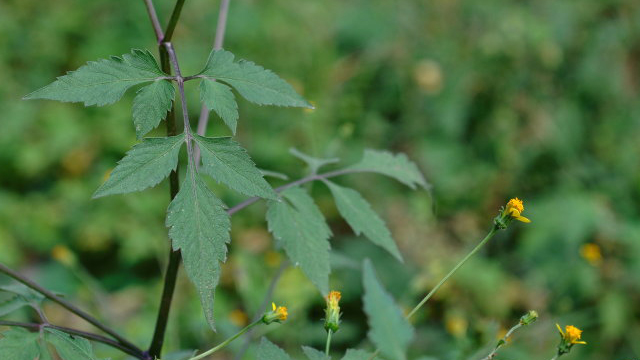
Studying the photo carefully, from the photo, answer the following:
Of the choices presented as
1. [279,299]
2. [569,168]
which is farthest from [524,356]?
[569,168]

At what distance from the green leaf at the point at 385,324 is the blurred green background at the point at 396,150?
1.02 meters

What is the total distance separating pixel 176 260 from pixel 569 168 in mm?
2811

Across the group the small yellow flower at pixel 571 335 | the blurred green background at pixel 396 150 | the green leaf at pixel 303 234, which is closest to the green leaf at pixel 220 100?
the green leaf at pixel 303 234

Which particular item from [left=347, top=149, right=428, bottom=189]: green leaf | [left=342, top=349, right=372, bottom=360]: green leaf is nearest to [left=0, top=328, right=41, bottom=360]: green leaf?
[left=342, top=349, right=372, bottom=360]: green leaf

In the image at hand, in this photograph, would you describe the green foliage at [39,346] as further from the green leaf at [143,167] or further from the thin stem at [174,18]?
the thin stem at [174,18]

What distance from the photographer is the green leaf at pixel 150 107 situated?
849mm

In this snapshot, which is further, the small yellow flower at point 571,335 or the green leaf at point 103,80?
the small yellow flower at point 571,335

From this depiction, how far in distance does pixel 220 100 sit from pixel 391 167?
16.6 inches

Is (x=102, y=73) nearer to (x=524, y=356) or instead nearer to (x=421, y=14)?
(x=524, y=356)

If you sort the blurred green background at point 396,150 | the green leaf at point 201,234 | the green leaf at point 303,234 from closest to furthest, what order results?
the green leaf at point 201,234 < the green leaf at point 303,234 < the blurred green background at point 396,150

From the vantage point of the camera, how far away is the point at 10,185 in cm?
332

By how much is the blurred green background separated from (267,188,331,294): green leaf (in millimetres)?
1232

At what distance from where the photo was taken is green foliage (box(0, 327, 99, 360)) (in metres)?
0.83

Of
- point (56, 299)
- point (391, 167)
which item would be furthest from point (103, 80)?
point (391, 167)
